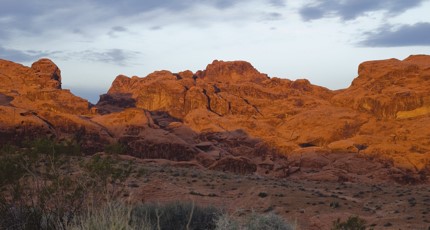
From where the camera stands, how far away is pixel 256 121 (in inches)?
2879

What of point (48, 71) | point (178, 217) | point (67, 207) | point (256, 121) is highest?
point (48, 71)

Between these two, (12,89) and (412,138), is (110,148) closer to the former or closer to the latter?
(412,138)

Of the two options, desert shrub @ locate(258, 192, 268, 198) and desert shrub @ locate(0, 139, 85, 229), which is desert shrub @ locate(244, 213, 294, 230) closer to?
desert shrub @ locate(0, 139, 85, 229)

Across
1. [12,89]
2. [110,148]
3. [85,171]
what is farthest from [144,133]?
[85,171]

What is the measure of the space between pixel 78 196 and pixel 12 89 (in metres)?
68.2

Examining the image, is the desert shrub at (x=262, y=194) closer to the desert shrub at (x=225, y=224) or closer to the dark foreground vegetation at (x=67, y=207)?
the dark foreground vegetation at (x=67, y=207)

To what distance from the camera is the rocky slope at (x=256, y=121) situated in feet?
170

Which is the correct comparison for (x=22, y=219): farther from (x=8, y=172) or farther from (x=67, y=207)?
(x=67, y=207)

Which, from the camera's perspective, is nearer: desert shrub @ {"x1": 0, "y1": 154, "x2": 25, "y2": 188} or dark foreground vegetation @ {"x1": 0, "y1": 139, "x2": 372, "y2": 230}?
dark foreground vegetation @ {"x1": 0, "y1": 139, "x2": 372, "y2": 230}

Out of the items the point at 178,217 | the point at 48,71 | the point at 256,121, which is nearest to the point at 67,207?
the point at 178,217

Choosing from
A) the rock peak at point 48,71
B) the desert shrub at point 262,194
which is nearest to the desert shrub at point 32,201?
the desert shrub at point 262,194

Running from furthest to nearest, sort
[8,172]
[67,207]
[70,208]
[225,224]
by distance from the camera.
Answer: [67,207] < [8,172] < [70,208] < [225,224]

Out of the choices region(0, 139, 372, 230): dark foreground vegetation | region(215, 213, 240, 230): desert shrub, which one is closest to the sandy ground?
region(0, 139, 372, 230): dark foreground vegetation

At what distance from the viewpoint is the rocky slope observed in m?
51.9
